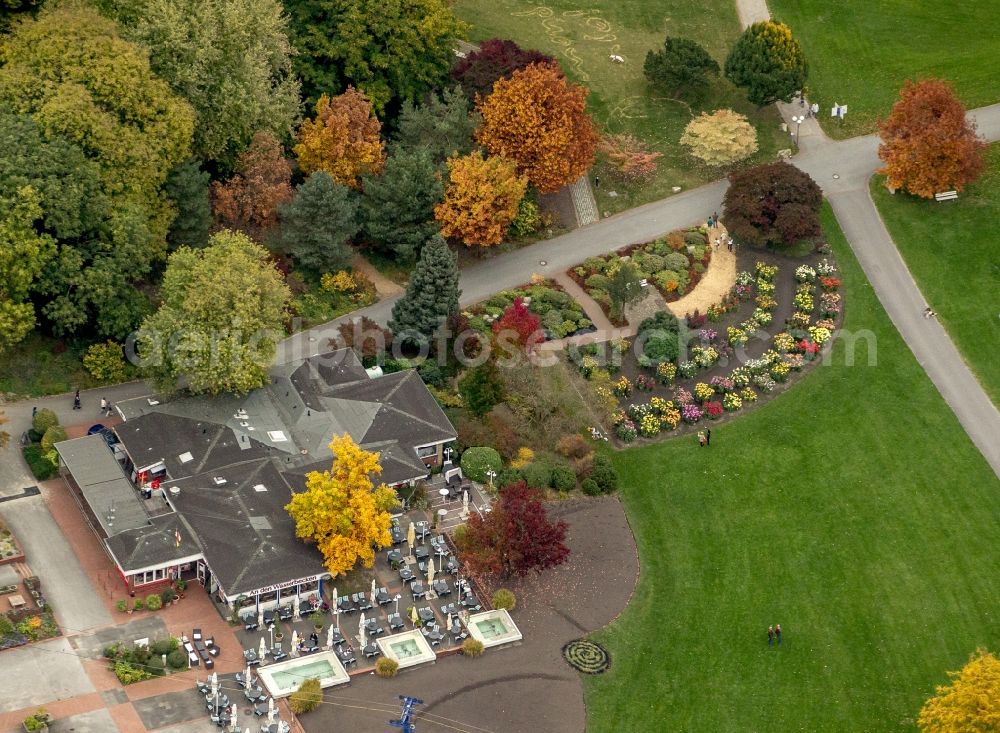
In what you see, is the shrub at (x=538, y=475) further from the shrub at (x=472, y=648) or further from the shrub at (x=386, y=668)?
the shrub at (x=386, y=668)

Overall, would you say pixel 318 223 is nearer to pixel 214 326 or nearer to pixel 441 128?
pixel 441 128

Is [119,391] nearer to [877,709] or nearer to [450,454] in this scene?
[450,454]

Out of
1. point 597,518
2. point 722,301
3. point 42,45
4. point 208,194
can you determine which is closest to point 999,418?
point 722,301

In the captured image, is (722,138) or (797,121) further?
(797,121)

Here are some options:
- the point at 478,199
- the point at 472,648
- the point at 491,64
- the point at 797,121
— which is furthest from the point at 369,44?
the point at 472,648

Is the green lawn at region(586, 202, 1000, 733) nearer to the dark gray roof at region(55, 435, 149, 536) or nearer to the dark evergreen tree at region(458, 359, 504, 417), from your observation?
the dark evergreen tree at region(458, 359, 504, 417)

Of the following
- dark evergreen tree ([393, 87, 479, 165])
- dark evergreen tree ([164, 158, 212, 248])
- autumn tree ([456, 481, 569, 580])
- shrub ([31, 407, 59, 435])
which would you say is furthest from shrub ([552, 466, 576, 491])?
shrub ([31, 407, 59, 435])

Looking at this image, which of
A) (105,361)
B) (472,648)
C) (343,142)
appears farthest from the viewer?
(343,142)
